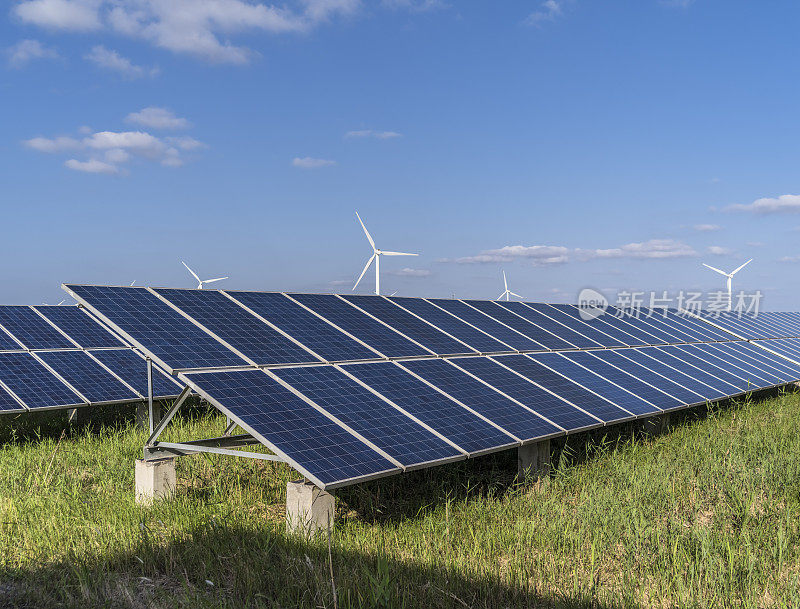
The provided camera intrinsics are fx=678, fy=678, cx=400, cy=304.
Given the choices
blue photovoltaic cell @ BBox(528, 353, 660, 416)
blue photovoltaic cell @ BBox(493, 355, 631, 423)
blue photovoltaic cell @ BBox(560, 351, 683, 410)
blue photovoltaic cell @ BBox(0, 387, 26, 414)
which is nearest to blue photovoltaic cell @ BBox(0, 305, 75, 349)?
blue photovoltaic cell @ BBox(0, 387, 26, 414)

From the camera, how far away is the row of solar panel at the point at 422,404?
830 cm

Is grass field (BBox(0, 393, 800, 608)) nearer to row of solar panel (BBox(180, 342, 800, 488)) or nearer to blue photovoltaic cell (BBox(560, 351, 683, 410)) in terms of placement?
row of solar panel (BBox(180, 342, 800, 488))

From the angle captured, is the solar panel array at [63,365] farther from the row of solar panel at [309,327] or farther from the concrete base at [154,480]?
the concrete base at [154,480]

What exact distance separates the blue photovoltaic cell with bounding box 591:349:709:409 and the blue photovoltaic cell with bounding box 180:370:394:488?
8.31 m

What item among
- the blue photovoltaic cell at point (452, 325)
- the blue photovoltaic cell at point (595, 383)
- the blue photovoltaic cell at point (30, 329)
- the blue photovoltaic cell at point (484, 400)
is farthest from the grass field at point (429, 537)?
the blue photovoltaic cell at point (30, 329)

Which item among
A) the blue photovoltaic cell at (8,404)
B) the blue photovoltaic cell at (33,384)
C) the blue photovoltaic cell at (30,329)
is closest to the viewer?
the blue photovoltaic cell at (8,404)

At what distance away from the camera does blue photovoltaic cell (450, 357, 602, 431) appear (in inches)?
458

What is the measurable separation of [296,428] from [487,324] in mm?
8963

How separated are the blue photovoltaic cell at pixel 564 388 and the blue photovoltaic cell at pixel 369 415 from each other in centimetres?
434

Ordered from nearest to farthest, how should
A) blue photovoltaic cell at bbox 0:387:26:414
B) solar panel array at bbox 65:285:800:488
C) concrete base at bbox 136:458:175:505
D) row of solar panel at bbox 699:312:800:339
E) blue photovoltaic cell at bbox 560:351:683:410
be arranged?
1. solar panel array at bbox 65:285:800:488
2. concrete base at bbox 136:458:175:505
3. blue photovoltaic cell at bbox 560:351:683:410
4. blue photovoltaic cell at bbox 0:387:26:414
5. row of solar panel at bbox 699:312:800:339

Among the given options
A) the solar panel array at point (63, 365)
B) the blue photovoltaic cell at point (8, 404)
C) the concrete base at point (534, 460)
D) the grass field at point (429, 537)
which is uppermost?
the solar panel array at point (63, 365)

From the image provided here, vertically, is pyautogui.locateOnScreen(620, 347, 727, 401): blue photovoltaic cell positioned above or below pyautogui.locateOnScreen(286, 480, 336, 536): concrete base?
above

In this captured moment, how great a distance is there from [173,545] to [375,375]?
4.06m

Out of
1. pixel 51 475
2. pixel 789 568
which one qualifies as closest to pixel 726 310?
pixel 789 568
